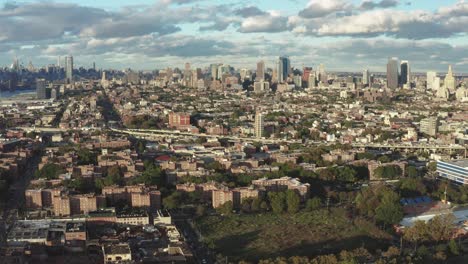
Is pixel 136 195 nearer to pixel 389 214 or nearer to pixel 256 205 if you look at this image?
pixel 256 205

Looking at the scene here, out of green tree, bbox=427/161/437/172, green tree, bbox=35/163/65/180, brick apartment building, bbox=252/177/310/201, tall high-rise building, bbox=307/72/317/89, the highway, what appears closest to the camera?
brick apartment building, bbox=252/177/310/201

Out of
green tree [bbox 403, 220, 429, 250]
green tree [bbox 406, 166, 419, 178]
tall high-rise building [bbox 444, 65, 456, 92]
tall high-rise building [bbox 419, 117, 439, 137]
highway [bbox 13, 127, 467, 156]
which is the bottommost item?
green tree [bbox 403, 220, 429, 250]

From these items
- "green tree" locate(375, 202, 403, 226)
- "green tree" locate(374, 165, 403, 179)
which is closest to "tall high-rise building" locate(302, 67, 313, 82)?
"green tree" locate(374, 165, 403, 179)

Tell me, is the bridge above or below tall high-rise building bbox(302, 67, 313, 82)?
below

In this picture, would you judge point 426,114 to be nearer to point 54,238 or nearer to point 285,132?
point 285,132

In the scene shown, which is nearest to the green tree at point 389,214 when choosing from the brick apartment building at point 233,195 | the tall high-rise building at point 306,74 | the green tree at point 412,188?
A: the green tree at point 412,188

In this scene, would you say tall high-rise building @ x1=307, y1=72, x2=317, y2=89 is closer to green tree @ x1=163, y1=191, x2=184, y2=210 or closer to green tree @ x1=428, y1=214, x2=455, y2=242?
green tree @ x1=163, y1=191, x2=184, y2=210

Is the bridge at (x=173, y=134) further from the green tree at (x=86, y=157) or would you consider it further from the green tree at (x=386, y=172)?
the green tree at (x=386, y=172)

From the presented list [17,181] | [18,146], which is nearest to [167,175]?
[17,181]
